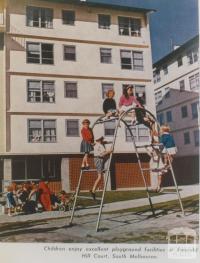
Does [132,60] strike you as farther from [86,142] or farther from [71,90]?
[86,142]

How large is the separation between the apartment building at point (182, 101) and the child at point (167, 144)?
0.05 meters

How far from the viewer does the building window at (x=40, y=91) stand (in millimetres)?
3574

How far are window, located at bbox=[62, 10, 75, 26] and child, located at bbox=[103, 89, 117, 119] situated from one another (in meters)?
0.89

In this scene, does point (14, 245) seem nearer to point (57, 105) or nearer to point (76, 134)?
point (76, 134)

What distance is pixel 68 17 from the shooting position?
393cm

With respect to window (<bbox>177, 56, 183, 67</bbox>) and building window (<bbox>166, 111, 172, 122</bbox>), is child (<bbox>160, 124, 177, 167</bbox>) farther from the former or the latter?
window (<bbox>177, 56, 183, 67</bbox>)

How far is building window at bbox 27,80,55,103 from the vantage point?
11.7ft

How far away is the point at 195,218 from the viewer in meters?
2.73

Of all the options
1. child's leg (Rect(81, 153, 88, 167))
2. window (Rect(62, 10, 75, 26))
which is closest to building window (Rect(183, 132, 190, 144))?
child's leg (Rect(81, 153, 88, 167))

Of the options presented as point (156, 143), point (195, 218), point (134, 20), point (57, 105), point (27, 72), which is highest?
point (134, 20)

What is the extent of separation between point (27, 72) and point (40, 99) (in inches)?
11.6

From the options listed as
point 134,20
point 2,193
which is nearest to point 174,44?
point 134,20

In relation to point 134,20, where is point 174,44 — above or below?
below

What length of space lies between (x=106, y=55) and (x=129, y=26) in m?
0.46
